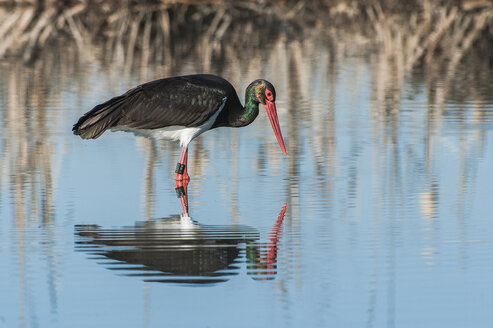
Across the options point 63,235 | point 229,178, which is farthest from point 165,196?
point 63,235

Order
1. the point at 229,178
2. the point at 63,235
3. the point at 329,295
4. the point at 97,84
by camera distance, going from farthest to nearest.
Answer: the point at 97,84, the point at 229,178, the point at 63,235, the point at 329,295

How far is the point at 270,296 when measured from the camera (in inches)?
243

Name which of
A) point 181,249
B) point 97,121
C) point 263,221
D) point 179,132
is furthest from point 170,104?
point 181,249

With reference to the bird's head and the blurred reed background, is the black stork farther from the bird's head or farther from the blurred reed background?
the blurred reed background

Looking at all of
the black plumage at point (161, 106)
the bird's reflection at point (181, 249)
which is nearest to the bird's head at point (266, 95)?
the black plumage at point (161, 106)

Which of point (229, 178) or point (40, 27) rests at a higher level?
point (40, 27)

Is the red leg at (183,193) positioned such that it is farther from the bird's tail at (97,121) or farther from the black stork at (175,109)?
the bird's tail at (97,121)

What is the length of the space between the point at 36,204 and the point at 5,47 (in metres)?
13.4

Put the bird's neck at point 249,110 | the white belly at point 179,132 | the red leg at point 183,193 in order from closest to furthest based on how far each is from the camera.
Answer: the red leg at point 183,193 → the white belly at point 179,132 → the bird's neck at point 249,110

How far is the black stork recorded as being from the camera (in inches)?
398

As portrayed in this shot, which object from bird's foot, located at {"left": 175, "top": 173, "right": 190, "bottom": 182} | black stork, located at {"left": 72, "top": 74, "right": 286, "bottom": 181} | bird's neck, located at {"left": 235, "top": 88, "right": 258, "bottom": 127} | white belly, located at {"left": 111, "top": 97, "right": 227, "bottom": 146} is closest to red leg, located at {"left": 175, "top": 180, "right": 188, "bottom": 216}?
bird's foot, located at {"left": 175, "top": 173, "right": 190, "bottom": 182}

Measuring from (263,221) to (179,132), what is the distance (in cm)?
266

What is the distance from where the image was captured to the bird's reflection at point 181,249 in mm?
6664

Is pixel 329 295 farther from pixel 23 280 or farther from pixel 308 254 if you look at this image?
pixel 23 280
